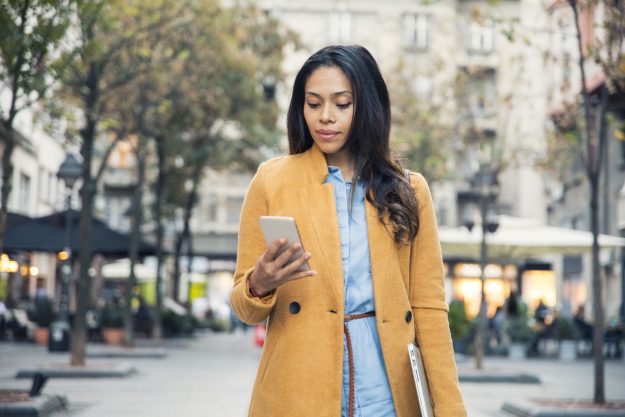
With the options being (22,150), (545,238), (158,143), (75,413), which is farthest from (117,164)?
(75,413)

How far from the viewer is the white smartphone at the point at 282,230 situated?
2.96m

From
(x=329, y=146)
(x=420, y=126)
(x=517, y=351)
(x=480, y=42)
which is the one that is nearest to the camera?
(x=329, y=146)

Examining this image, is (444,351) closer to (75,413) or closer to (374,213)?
(374,213)

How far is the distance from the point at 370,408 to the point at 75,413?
410 inches

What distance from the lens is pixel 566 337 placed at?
2761 cm

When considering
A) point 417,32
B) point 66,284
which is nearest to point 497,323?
point 66,284

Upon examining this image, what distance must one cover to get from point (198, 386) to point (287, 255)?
1497 centimetres

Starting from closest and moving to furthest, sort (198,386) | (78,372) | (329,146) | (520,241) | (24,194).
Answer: (329,146) → (198,386) → (78,372) → (520,241) → (24,194)

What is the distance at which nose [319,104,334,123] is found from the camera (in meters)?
3.41

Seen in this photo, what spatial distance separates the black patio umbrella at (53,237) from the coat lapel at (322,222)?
25.3 meters

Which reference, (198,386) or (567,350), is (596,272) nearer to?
(198,386)

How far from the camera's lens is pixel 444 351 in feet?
11.3

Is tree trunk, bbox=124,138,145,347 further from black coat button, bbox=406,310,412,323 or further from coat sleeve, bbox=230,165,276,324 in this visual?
black coat button, bbox=406,310,412,323

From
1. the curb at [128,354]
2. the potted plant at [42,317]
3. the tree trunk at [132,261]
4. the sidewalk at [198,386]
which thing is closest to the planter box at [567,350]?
the sidewalk at [198,386]
